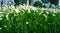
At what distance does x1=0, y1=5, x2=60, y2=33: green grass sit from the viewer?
4.11 meters

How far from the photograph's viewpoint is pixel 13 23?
420cm

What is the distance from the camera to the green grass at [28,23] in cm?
411

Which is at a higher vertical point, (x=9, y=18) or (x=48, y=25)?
(x=9, y=18)

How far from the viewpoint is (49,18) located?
5000 mm

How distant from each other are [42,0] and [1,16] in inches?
641

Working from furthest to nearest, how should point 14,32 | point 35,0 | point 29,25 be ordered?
point 35,0
point 29,25
point 14,32

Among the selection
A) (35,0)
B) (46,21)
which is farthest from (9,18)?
(35,0)

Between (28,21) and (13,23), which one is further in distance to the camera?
(28,21)

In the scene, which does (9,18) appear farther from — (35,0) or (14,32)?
(35,0)

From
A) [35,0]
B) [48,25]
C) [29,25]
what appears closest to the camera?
[29,25]

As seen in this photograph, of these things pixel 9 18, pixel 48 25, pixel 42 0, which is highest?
pixel 9 18

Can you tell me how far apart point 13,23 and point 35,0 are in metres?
15.3

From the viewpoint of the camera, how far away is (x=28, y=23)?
14.5 feet

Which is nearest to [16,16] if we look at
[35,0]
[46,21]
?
[46,21]
